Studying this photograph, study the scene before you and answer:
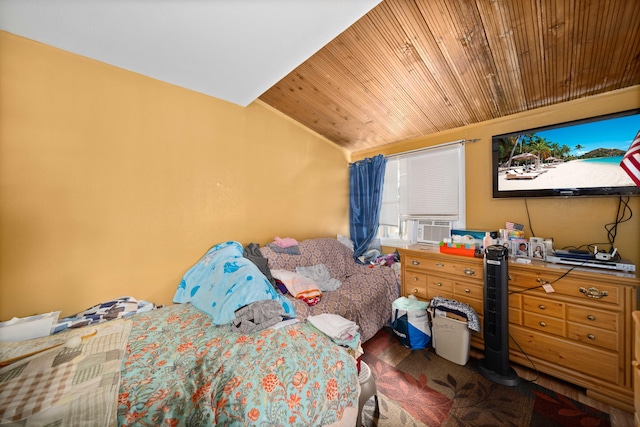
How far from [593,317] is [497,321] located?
560 millimetres

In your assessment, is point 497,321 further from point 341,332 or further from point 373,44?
point 373,44

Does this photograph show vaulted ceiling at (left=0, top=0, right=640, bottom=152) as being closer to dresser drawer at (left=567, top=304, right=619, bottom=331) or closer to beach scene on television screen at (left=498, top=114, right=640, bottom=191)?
beach scene on television screen at (left=498, top=114, right=640, bottom=191)

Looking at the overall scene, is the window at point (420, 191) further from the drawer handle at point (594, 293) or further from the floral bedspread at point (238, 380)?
the floral bedspread at point (238, 380)

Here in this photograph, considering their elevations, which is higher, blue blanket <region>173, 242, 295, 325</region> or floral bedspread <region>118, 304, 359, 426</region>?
blue blanket <region>173, 242, 295, 325</region>

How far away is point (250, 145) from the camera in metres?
2.57

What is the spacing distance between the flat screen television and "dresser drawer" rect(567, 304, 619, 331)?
921 mm

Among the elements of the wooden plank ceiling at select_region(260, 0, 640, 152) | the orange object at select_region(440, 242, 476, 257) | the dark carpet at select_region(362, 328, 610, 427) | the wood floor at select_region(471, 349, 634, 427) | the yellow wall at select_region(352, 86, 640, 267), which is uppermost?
the wooden plank ceiling at select_region(260, 0, 640, 152)

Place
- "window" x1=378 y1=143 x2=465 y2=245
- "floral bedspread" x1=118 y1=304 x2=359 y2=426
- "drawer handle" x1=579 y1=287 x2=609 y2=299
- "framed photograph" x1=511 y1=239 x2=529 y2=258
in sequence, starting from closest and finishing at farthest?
"floral bedspread" x1=118 y1=304 x2=359 y2=426 → "drawer handle" x1=579 y1=287 x2=609 y2=299 → "framed photograph" x1=511 y1=239 x2=529 y2=258 → "window" x1=378 y1=143 x2=465 y2=245

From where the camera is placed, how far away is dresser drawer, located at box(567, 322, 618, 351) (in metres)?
1.48

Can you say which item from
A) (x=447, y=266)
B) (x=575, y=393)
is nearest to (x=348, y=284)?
(x=447, y=266)

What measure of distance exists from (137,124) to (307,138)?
1903 millimetres

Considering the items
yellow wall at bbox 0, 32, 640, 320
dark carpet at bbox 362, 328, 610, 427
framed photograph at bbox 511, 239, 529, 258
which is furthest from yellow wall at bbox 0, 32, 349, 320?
framed photograph at bbox 511, 239, 529, 258

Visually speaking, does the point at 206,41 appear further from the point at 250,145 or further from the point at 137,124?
the point at 250,145

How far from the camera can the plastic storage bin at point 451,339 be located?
1.88 m
